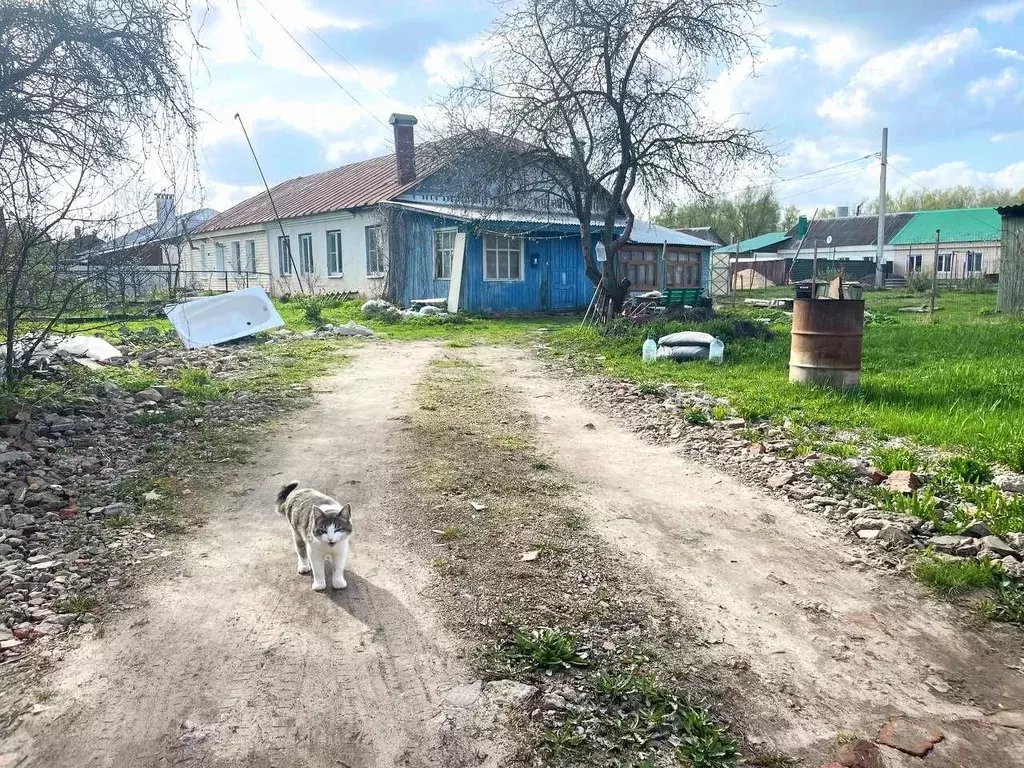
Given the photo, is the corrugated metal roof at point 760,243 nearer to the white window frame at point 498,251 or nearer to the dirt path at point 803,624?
the white window frame at point 498,251

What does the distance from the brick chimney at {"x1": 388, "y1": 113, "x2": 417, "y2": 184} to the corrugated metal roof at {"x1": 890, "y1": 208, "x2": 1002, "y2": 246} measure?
35.8 meters

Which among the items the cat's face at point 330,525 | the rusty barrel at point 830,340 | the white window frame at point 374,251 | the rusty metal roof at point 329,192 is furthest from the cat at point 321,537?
the white window frame at point 374,251

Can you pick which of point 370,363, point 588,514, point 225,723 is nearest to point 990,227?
point 370,363

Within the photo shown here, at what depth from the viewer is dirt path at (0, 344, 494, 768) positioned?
2.47 meters

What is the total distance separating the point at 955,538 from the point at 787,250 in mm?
52492

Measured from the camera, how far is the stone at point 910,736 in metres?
2.51

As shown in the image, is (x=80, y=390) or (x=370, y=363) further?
(x=370, y=363)

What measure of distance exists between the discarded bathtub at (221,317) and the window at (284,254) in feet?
42.5

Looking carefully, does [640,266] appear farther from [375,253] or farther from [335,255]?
[335,255]

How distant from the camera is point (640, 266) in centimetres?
2516

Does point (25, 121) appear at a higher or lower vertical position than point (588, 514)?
higher

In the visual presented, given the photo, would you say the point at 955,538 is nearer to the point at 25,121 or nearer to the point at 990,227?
the point at 25,121

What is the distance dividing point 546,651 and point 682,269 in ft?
82.1

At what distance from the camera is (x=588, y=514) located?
15.5ft
